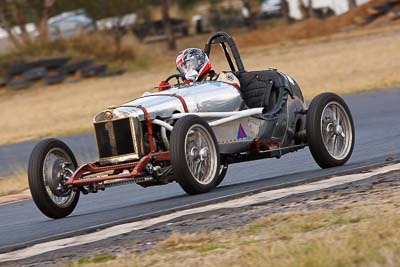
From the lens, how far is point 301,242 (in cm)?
719

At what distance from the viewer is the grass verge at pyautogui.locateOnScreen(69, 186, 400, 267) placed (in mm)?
6469

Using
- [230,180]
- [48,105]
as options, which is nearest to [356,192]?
[230,180]

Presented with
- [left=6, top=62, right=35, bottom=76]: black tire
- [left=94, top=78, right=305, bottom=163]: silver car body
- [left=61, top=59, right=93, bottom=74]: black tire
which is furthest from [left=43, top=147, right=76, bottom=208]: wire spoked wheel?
[left=61, top=59, right=93, bottom=74]: black tire

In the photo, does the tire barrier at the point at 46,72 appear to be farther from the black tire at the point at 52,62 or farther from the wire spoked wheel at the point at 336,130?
the wire spoked wheel at the point at 336,130

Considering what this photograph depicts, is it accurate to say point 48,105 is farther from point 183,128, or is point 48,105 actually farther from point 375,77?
point 183,128

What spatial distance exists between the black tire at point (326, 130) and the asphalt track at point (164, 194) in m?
0.17

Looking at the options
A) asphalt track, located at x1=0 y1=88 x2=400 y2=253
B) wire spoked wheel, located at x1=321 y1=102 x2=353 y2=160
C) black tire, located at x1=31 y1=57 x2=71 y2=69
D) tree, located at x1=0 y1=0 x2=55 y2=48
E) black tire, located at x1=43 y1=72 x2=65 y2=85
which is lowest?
asphalt track, located at x1=0 y1=88 x2=400 y2=253

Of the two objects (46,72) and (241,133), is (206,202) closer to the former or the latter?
(241,133)

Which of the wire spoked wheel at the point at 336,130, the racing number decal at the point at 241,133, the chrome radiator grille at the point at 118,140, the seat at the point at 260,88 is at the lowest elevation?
the wire spoked wheel at the point at 336,130

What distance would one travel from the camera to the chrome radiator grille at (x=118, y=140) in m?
10.6

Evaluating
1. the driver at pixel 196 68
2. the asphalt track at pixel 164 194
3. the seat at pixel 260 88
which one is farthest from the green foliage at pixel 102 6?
the driver at pixel 196 68

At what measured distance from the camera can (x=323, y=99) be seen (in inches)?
474

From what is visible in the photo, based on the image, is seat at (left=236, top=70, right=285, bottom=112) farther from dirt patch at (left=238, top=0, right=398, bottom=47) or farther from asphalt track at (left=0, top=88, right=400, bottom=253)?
dirt patch at (left=238, top=0, right=398, bottom=47)

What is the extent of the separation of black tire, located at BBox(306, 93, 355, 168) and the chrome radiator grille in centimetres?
209
